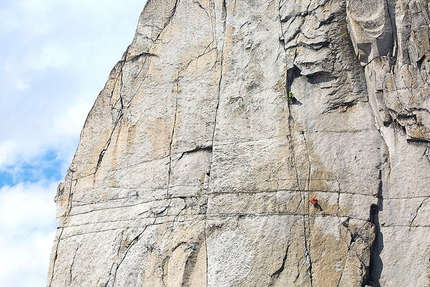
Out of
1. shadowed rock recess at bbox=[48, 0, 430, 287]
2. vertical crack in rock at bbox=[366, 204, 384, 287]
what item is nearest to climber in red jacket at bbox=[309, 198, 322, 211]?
shadowed rock recess at bbox=[48, 0, 430, 287]

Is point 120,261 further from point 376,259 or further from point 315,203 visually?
point 376,259

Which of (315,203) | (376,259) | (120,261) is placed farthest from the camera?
(120,261)

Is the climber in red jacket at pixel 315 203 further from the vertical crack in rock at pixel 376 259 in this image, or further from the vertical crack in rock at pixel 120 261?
the vertical crack in rock at pixel 120 261

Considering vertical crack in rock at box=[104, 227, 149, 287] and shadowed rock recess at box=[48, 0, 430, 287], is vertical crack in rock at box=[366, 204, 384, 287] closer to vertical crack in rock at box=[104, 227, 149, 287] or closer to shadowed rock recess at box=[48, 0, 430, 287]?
shadowed rock recess at box=[48, 0, 430, 287]

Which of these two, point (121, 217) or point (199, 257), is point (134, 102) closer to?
point (121, 217)

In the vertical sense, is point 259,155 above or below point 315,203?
above

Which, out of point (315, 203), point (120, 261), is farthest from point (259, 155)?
point (120, 261)

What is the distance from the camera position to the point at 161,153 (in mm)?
20359

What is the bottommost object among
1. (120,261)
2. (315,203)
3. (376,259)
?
(120,261)

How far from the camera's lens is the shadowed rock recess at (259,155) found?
17797mm

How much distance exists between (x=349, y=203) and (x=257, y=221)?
78.4 inches

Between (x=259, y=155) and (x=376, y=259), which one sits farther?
(x=259, y=155)

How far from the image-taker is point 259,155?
18984 millimetres

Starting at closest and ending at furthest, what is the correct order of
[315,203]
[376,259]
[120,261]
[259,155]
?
[376,259]
[315,203]
[259,155]
[120,261]
